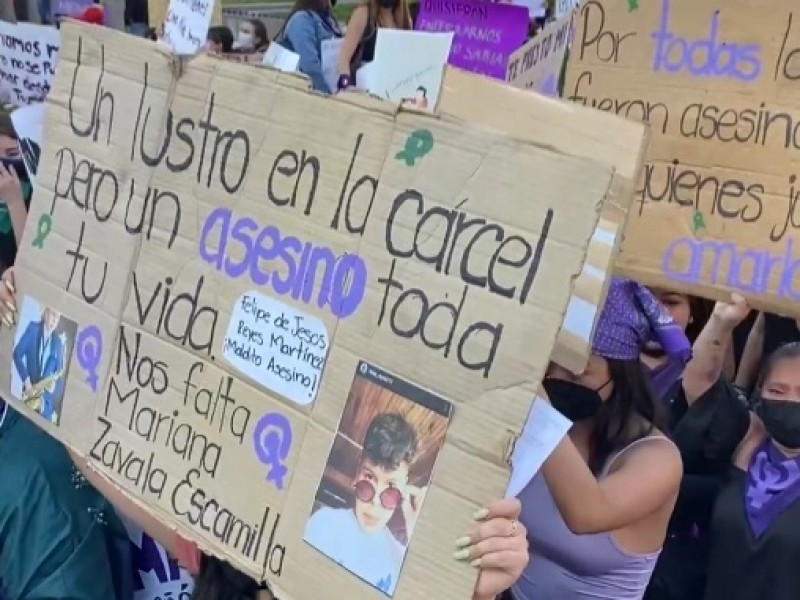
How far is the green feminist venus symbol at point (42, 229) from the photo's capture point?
203cm

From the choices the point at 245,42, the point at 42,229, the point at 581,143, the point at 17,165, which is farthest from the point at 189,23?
the point at 245,42

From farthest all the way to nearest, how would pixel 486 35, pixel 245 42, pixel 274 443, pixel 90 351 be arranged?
pixel 245 42
pixel 486 35
pixel 90 351
pixel 274 443

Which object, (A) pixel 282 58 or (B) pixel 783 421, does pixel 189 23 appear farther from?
(B) pixel 783 421

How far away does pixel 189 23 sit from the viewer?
89.2 inches

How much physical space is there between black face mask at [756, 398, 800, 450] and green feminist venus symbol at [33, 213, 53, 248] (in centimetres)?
160

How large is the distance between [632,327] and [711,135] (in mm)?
496

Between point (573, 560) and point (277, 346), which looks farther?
point (573, 560)

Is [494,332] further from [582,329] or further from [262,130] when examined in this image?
[262,130]

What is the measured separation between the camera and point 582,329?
5.02ft

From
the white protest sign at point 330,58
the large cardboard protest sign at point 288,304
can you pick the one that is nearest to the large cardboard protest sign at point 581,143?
the large cardboard protest sign at point 288,304

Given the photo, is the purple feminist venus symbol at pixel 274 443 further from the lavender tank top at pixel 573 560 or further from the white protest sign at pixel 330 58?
the white protest sign at pixel 330 58

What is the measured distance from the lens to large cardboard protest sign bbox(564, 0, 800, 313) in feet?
7.70

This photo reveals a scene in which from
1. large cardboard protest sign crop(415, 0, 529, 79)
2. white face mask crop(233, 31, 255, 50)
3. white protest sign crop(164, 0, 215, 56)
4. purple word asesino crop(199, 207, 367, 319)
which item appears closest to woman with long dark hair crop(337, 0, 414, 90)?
white face mask crop(233, 31, 255, 50)

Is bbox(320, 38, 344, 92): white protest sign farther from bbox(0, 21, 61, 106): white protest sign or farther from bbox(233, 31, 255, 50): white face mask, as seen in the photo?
bbox(0, 21, 61, 106): white protest sign
